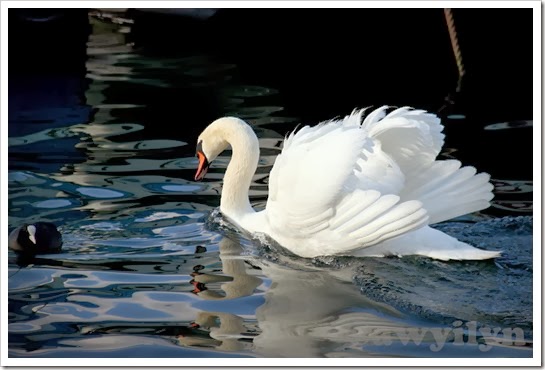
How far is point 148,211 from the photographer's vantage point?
25.2 feet

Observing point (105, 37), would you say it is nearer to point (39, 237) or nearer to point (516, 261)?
point (39, 237)

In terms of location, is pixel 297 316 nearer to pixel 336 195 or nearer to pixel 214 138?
pixel 336 195

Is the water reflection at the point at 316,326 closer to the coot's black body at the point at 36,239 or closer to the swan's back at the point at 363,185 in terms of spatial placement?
the swan's back at the point at 363,185

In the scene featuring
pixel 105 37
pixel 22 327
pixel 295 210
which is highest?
pixel 105 37

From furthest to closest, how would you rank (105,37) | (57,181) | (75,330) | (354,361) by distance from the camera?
(105,37)
(57,181)
(75,330)
(354,361)

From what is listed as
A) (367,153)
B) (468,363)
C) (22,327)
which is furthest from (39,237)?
(468,363)

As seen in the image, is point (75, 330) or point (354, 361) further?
point (75, 330)

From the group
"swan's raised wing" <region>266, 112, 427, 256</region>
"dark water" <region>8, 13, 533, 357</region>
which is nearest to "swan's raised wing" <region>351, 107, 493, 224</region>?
"swan's raised wing" <region>266, 112, 427, 256</region>

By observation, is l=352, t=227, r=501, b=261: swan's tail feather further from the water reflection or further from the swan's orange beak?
the swan's orange beak

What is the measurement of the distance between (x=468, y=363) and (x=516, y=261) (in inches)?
67.4

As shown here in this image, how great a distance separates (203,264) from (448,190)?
173 cm

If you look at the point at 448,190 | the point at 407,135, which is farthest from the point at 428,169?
the point at 407,135

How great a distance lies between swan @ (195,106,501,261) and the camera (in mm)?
6289

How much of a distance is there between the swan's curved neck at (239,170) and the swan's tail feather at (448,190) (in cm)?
125
